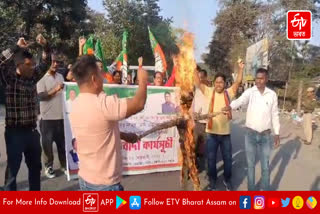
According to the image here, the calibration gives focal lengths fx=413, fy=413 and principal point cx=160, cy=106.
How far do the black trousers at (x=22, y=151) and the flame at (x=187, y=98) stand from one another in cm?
170

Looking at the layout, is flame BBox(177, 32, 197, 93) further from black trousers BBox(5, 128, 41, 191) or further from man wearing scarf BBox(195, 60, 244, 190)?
black trousers BBox(5, 128, 41, 191)

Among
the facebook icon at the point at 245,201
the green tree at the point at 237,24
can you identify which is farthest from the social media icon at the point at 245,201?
the green tree at the point at 237,24

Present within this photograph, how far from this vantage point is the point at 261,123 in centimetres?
532

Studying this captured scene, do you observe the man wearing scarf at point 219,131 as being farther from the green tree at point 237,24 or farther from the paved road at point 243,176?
the green tree at point 237,24

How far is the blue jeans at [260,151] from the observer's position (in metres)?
5.33

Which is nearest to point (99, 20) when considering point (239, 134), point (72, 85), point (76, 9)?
point (76, 9)

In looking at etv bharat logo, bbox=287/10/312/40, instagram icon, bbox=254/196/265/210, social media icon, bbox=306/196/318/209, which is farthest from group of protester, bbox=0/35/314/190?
etv bharat logo, bbox=287/10/312/40

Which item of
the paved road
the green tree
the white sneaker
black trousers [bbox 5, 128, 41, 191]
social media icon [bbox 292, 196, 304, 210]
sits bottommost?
the paved road

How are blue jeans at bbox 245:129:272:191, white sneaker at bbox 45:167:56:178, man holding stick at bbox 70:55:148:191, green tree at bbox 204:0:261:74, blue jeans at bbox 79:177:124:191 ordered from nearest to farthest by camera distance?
man holding stick at bbox 70:55:148:191 → blue jeans at bbox 79:177:124:191 → blue jeans at bbox 245:129:272:191 → white sneaker at bbox 45:167:56:178 → green tree at bbox 204:0:261:74

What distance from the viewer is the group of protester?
9.14 ft

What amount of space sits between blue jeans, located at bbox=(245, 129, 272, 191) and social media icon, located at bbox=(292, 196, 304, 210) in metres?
1.55

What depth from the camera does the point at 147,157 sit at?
6598 mm

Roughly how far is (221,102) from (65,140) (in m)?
2.35

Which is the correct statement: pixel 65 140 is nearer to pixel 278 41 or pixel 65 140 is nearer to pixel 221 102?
pixel 221 102
